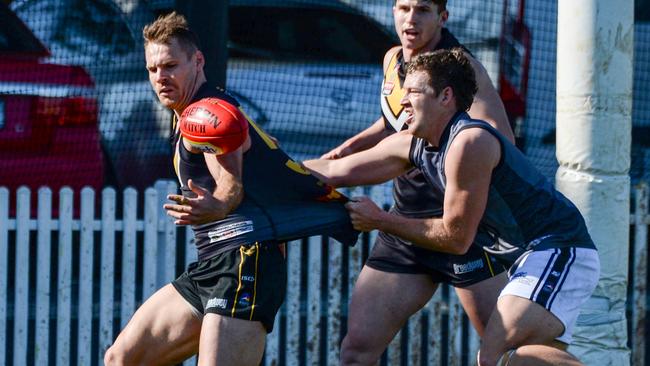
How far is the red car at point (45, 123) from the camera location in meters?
8.16

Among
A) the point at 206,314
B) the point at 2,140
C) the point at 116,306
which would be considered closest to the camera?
the point at 206,314

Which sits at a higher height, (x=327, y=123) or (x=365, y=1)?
(x=365, y=1)

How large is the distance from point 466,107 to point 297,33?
4.11m

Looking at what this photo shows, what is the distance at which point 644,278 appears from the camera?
738cm

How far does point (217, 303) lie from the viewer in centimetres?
493

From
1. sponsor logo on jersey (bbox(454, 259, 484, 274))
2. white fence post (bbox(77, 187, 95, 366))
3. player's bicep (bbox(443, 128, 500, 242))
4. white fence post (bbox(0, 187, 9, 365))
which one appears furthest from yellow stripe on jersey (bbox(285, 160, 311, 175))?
white fence post (bbox(0, 187, 9, 365))

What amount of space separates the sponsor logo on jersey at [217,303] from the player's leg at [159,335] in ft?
0.69

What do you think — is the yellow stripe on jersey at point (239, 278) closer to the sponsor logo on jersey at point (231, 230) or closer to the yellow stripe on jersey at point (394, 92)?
the sponsor logo on jersey at point (231, 230)

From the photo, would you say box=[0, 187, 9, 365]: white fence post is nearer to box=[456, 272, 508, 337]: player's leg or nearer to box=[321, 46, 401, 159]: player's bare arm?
box=[321, 46, 401, 159]: player's bare arm

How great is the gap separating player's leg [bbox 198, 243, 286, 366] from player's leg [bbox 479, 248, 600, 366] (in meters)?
0.83

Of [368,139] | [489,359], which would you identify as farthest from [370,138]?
[489,359]

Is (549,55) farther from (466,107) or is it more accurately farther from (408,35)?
(466,107)

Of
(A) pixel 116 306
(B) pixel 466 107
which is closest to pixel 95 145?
(A) pixel 116 306

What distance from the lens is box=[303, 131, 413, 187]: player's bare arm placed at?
534cm
